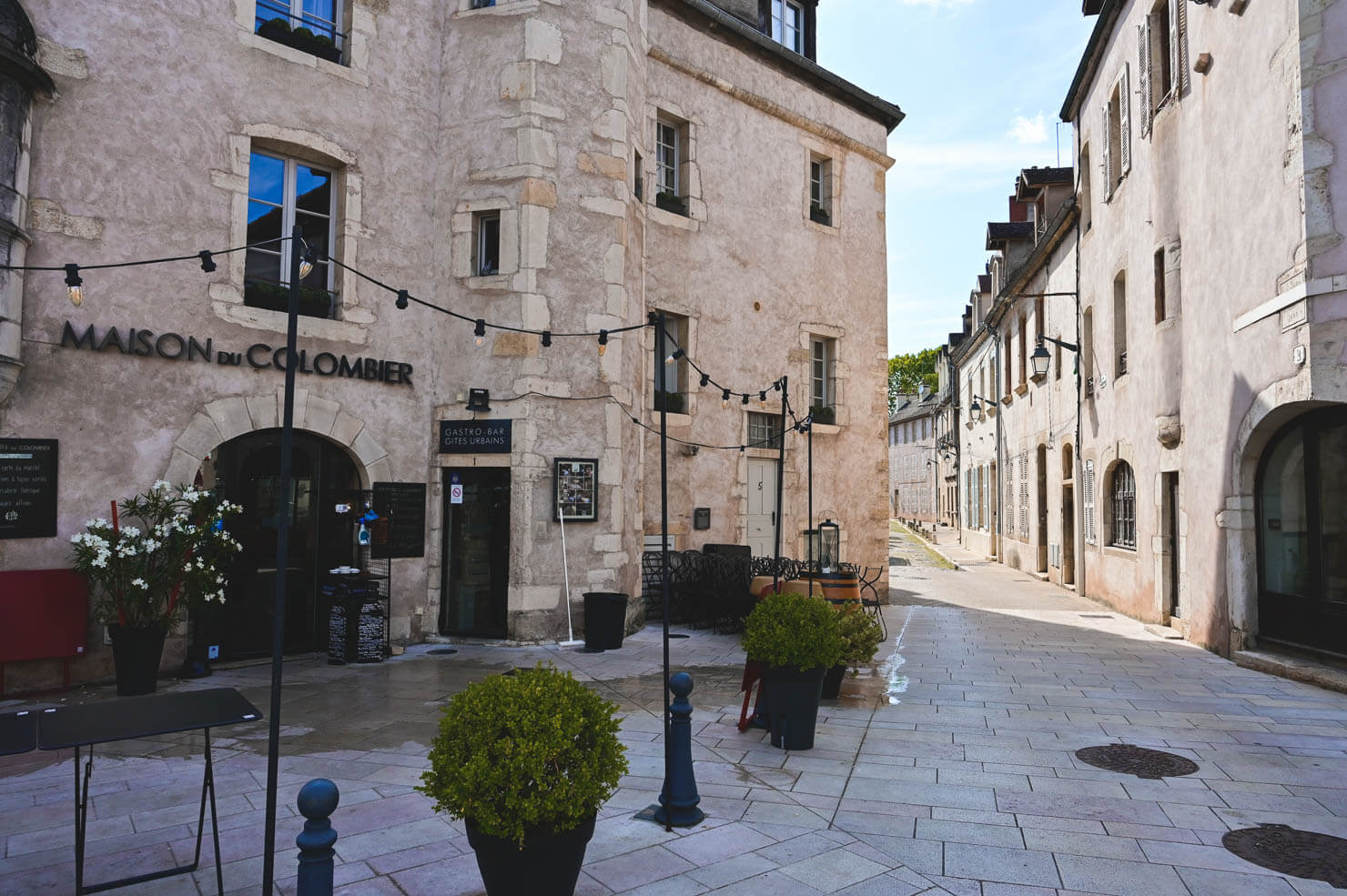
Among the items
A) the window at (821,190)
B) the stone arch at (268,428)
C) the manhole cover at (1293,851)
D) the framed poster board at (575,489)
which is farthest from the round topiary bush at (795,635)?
the window at (821,190)

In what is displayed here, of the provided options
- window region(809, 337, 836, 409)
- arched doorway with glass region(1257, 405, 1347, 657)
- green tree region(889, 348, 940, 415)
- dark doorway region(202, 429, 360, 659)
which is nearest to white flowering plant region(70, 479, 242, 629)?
dark doorway region(202, 429, 360, 659)

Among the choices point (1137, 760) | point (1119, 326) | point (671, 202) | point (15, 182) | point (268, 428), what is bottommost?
point (1137, 760)

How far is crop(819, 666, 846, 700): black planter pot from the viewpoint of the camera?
7371 mm

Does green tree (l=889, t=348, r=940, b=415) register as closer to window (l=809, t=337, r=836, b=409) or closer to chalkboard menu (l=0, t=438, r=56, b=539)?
window (l=809, t=337, r=836, b=409)

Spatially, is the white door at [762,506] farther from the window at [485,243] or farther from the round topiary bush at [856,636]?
the round topiary bush at [856,636]

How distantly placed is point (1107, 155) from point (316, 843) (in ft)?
51.0

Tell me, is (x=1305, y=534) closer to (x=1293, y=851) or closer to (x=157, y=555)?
(x=1293, y=851)

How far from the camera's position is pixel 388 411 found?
393 inches

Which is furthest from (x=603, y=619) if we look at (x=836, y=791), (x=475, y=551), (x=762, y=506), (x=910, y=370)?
(x=910, y=370)

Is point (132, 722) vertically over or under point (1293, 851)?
over

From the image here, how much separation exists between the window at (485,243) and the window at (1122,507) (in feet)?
32.6

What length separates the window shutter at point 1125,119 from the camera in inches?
526

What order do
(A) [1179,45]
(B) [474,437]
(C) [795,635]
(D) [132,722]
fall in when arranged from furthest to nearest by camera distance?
1. (A) [1179,45]
2. (B) [474,437]
3. (C) [795,635]
4. (D) [132,722]

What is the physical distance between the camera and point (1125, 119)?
13.6 meters
